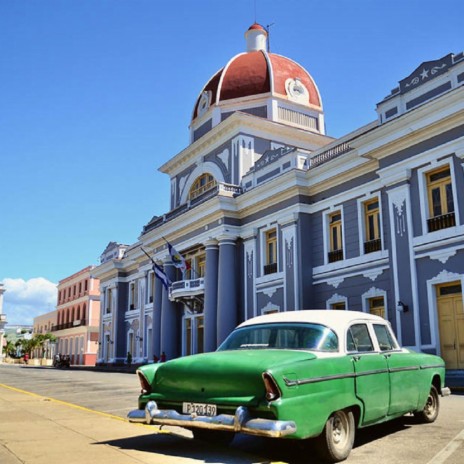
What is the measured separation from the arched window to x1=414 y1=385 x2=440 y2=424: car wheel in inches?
960

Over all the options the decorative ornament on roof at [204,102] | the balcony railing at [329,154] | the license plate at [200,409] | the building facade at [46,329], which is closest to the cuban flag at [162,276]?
the decorative ornament on roof at [204,102]

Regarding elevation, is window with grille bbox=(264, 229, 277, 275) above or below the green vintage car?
above

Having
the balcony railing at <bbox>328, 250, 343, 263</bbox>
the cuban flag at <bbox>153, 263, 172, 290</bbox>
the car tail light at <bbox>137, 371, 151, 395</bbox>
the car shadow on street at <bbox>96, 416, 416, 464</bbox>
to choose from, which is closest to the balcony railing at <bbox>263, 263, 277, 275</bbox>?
the balcony railing at <bbox>328, 250, 343, 263</bbox>

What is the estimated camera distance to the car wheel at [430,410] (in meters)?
8.08

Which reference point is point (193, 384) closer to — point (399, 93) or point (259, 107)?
point (399, 93)

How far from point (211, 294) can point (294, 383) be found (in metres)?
22.6

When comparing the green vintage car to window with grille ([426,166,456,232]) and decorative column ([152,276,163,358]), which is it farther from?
decorative column ([152,276,163,358])

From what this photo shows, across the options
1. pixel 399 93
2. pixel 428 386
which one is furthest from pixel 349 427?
pixel 399 93

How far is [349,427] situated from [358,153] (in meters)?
15.2

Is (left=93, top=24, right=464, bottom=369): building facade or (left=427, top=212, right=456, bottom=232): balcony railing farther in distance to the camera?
(left=93, top=24, right=464, bottom=369): building facade

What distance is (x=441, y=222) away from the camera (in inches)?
683

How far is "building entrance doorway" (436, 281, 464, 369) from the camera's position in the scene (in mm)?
16562

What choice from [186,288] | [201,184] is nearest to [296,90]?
[201,184]

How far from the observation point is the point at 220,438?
7.06 meters
